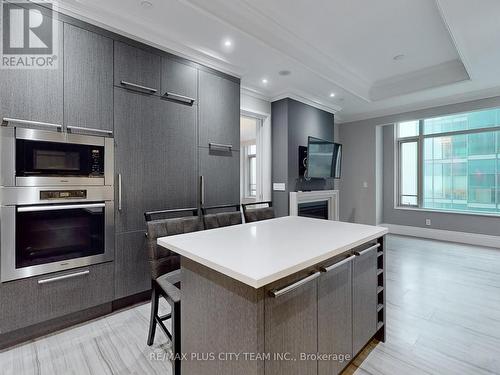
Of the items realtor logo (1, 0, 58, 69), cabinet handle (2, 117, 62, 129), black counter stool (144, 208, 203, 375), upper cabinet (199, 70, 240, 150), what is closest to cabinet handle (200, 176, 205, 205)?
upper cabinet (199, 70, 240, 150)

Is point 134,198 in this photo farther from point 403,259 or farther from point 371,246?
point 403,259

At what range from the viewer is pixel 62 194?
199cm

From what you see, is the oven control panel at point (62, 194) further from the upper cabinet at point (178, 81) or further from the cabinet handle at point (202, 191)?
the upper cabinet at point (178, 81)

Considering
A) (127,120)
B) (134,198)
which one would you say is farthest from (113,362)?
(127,120)

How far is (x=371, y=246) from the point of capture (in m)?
1.66

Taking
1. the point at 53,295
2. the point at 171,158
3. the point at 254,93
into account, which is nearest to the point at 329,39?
the point at 254,93

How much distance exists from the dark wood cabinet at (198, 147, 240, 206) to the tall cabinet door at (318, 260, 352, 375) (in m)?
1.87

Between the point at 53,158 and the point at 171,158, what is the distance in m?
0.98

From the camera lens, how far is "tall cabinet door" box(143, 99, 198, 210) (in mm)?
2479

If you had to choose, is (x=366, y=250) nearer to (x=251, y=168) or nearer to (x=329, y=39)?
(x=329, y=39)

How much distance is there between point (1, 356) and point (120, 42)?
264 cm

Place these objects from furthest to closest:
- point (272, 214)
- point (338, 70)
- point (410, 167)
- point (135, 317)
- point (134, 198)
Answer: point (410, 167)
point (338, 70)
point (272, 214)
point (134, 198)
point (135, 317)

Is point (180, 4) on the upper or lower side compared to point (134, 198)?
upper

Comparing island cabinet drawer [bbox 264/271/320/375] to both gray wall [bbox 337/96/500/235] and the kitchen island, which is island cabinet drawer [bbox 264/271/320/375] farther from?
gray wall [bbox 337/96/500/235]
